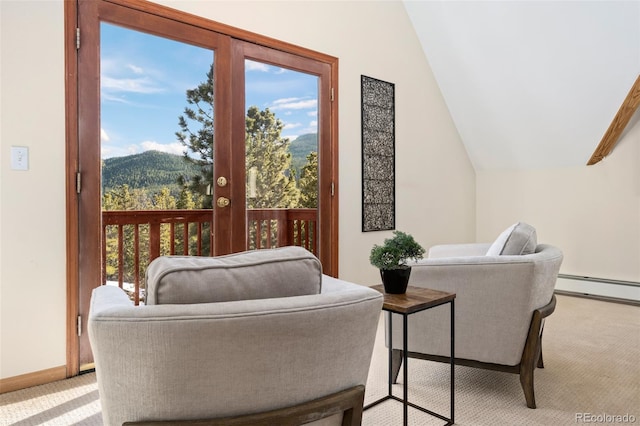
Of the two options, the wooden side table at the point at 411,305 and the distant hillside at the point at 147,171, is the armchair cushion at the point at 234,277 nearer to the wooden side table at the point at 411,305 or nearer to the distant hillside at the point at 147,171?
the wooden side table at the point at 411,305

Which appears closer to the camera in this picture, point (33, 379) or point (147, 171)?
point (33, 379)

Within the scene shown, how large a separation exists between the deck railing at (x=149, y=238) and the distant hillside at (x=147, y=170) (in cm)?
17

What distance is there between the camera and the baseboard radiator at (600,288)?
152 inches

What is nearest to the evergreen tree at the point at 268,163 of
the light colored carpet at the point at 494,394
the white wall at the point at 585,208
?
the light colored carpet at the point at 494,394

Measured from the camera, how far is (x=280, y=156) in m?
3.21

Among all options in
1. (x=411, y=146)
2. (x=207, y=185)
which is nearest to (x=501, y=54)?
(x=411, y=146)

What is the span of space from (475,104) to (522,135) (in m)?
0.56

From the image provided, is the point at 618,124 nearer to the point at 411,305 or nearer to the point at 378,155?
the point at 378,155

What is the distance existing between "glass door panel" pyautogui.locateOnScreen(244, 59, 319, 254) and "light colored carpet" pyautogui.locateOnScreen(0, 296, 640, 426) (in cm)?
108

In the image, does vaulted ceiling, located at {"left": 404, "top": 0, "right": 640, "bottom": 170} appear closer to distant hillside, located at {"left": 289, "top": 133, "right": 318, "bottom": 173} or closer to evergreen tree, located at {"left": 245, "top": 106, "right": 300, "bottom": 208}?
distant hillside, located at {"left": 289, "top": 133, "right": 318, "bottom": 173}

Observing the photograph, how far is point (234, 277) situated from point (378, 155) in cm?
295

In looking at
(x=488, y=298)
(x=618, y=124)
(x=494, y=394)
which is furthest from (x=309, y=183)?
(x=618, y=124)

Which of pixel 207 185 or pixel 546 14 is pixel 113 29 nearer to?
pixel 207 185

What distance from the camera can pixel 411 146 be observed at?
13.8 feet
